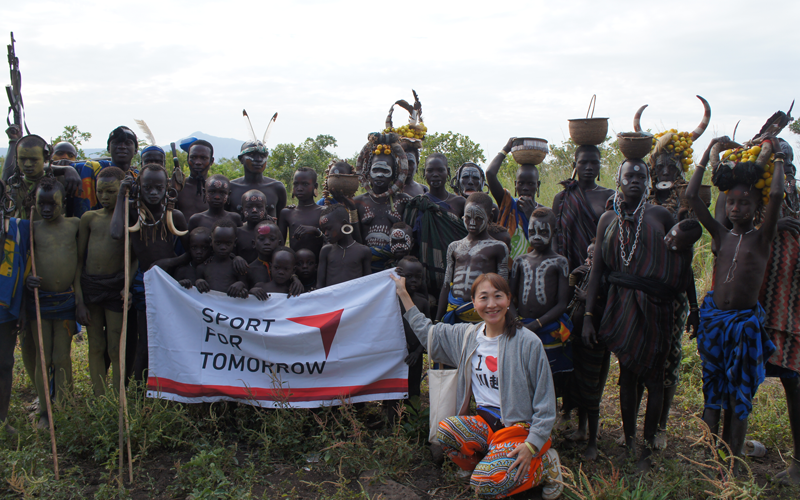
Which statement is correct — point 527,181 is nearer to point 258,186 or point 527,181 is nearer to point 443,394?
point 443,394

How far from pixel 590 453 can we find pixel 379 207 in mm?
2685

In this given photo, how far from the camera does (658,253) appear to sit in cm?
385

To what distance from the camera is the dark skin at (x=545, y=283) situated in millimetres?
A: 4023

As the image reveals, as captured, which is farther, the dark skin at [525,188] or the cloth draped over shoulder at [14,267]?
the dark skin at [525,188]

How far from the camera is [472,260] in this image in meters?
4.18

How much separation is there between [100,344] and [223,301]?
3.87ft

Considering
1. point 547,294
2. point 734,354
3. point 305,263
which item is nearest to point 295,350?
point 305,263

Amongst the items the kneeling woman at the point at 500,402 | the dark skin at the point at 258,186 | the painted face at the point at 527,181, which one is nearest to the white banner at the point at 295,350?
the kneeling woman at the point at 500,402

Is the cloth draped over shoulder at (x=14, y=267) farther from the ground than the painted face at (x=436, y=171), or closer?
closer

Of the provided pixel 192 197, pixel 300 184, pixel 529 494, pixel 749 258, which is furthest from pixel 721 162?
pixel 192 197

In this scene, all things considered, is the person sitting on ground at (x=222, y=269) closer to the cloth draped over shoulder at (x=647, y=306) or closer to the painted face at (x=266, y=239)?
the painted face at (x=266, y=239)

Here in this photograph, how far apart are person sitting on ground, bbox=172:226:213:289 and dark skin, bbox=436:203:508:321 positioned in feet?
6.77

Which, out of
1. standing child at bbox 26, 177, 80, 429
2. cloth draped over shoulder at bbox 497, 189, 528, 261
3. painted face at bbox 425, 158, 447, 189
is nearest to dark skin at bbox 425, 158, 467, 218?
painted face at bbox 425, 158, 447, 189

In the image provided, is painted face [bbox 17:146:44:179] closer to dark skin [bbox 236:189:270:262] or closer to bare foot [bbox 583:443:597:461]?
dark skin [bbox 236:189:270:262]
